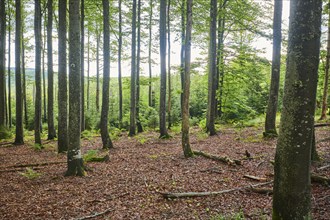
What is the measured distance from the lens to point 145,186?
624 cm

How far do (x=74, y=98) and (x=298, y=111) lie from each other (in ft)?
20.1

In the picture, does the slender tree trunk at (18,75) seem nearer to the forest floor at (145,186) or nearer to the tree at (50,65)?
the tree at (50,65)

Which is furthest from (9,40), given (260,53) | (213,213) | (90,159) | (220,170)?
(213,213)

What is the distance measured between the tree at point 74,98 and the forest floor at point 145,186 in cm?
44

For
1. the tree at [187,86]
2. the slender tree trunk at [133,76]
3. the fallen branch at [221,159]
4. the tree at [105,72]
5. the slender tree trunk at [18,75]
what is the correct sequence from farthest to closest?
the slender tree trunk at [133,76]
the slender tree trunk at [18,75]
the tree at [105,72]
the tree at [187,86]
the fallen branch at [221,159]

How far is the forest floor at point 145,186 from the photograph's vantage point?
4711mm

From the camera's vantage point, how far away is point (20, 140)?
13586 mm

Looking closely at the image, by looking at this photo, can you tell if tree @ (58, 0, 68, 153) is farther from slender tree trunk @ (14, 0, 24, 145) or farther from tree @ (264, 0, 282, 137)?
tree @ (264, 0, 282, 137)

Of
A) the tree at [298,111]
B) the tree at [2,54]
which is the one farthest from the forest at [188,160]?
the tree at [2,54]

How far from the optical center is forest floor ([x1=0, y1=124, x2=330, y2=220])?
→ 4.71 metres

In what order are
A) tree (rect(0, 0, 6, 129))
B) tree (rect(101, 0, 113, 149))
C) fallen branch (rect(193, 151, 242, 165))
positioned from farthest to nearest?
1. tree (rect(0, 0, 6, 129))
2. tree (rect(101, 0, 113, 149))
3. fallen branch (rect(193, 151, 242, 165))

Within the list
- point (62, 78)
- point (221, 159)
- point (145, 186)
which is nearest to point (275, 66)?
point (221, 159)

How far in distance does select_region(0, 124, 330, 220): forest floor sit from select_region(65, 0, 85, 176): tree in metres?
0.44

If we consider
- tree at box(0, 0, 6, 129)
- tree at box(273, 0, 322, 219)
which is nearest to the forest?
tree at box(273, 0, 322, 219)
